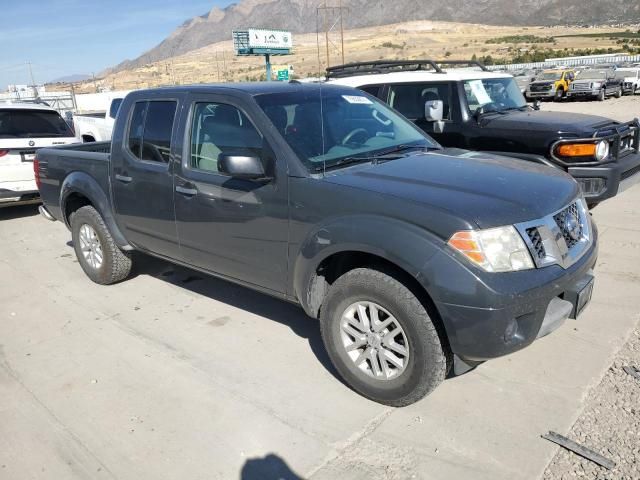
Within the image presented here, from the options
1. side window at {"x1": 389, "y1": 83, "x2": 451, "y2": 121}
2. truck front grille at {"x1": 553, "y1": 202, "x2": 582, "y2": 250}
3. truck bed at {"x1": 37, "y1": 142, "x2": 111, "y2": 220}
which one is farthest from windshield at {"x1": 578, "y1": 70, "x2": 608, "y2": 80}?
truck front grille at {"x1": 553, "y1": 202, "x2": 582, "y2": 250}

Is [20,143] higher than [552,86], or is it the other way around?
[20,143]

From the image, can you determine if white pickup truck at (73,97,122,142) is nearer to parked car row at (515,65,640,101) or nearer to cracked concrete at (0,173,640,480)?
cracked concrete at (0,173,640,480)

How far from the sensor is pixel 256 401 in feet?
11.1

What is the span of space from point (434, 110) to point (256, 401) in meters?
4.43

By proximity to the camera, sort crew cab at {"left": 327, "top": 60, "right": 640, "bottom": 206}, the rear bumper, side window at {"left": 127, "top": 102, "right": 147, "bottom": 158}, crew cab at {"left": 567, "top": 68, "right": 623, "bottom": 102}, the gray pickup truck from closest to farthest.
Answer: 1. the gray pickup truck
2. side window at {"left": 127, "top": 102, "right": 147, "bottom": 158}
3. crew cab at {"left": 327, "top": 60, "right": 640, "bottom": 206}
4. the rear bumper
5. crew cab at {"left": 567, "top": 68, "right": 623, "bottom": 102}

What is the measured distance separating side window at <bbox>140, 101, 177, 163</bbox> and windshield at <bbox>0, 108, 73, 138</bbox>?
4853 millimetres

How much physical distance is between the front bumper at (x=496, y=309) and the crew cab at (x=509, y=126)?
8.19ft

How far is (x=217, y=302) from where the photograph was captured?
495 centimetres

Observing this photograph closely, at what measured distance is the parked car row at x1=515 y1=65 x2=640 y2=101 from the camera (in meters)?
27.7

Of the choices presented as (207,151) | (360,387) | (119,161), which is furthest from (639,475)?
(119,161)

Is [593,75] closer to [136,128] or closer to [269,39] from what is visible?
[269,39]

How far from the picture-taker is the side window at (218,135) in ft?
12.2

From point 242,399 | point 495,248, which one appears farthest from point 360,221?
point 242,399

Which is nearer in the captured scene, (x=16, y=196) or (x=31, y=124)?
(x=16, y=196)
